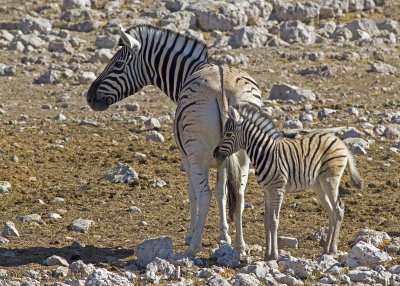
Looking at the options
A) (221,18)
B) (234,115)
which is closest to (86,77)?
(221,18)

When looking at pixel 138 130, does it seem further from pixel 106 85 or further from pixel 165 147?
pixel 106 85

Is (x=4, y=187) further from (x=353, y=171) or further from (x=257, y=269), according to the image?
(x=353, y=171)

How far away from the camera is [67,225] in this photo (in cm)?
983

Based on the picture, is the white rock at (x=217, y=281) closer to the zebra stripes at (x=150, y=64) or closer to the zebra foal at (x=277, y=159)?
the zebra foal at (x=277, y=159)

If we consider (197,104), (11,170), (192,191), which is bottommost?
(11,170)

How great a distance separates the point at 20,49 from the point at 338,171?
51.9 feet

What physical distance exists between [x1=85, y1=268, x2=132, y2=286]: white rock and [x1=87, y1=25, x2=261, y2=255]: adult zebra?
55.3 inches

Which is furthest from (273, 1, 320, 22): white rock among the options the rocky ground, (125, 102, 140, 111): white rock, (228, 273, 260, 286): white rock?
(228, 273, 260, 286): white rock

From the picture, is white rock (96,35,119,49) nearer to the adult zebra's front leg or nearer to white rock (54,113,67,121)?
white rock (54,113,67,121)

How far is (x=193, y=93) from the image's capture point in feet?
27.6

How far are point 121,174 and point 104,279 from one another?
207 inches

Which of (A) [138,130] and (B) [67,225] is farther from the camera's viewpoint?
(A) [138,130]

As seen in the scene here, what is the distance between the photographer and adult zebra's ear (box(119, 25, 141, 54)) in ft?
31.1

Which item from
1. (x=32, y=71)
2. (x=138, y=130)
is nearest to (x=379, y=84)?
(x=138, y=130)
